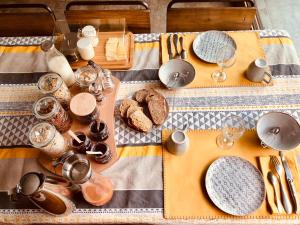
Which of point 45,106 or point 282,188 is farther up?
point 45,106

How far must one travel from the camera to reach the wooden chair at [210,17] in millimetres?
1341

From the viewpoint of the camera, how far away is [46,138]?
864 millimetres

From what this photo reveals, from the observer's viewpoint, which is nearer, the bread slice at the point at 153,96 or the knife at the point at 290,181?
the knife at the point at 290,181

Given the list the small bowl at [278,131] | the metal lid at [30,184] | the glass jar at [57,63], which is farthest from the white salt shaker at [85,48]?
the small bowl at [278,131]

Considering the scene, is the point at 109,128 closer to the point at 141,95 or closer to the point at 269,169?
the point at 141,95

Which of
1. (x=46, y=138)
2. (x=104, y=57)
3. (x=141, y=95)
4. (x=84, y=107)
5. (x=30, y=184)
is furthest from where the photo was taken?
(x=104, y=57)

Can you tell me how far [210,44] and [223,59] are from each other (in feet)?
0.33

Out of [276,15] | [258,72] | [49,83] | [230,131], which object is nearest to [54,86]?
[49,83]

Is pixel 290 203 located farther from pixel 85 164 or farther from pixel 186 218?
pixel 85 164

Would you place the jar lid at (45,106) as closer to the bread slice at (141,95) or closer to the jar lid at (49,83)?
the jar lid at (49,83)

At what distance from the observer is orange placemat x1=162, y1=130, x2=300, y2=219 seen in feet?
2.81

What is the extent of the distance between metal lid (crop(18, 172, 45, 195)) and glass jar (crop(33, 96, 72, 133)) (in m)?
0.23

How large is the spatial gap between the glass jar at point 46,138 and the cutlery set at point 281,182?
27.1 inches

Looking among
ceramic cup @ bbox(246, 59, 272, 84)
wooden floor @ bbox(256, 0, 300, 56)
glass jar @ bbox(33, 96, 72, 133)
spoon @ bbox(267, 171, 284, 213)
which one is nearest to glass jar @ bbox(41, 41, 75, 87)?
glass jar @ bbox(33, 96, 72, 133)
